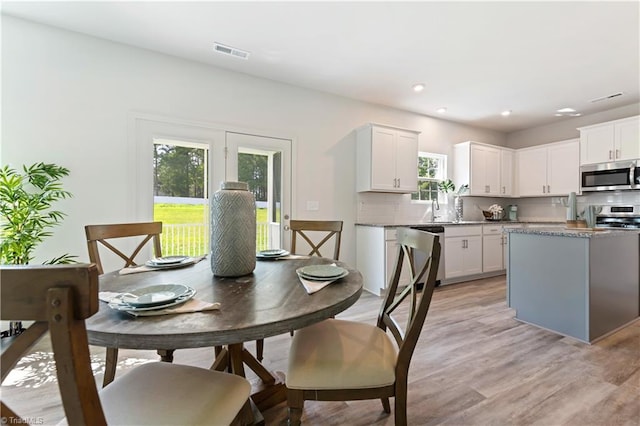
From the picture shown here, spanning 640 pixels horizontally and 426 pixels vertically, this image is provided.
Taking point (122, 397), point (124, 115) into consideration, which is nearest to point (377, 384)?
point (122, 397)

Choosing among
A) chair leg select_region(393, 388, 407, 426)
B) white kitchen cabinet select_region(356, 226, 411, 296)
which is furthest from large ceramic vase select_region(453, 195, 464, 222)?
chair leg select_region(393, 388, 407, 426)

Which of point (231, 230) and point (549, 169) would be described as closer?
point (231, 230)

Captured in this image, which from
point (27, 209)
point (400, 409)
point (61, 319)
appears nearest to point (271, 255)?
point (400, 409)

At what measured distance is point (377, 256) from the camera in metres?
3.75

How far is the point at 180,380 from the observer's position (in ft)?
3.28

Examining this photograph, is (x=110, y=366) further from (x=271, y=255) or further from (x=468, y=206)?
(x=468, y=206)

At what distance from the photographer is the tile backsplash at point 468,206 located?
169 inches

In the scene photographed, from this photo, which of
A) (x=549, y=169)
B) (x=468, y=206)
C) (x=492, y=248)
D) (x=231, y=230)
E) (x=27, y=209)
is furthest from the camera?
(x=468, y=206)

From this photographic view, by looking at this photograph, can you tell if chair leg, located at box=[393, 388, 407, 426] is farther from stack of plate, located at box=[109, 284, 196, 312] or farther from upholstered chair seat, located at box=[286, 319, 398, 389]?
stack of plate, located at box=[109, 284, 196, 312]

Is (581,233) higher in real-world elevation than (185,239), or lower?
higher

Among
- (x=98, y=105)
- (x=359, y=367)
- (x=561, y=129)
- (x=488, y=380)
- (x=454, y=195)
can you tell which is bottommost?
(x=488, y=380)

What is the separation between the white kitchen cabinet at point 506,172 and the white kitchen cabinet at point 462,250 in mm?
1416

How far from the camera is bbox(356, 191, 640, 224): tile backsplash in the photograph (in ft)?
14.1

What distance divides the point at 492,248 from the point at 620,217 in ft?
5.87
